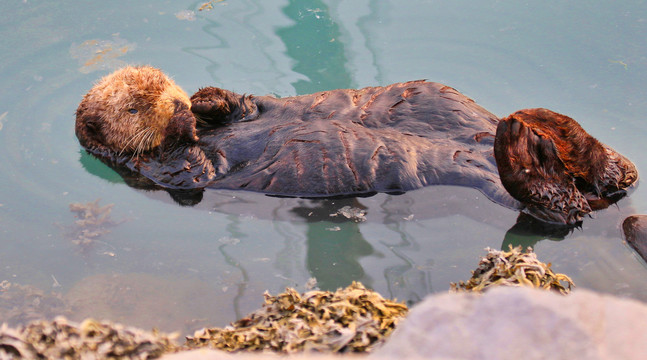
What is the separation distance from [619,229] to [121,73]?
139 inches

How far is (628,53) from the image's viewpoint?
5.21 metres

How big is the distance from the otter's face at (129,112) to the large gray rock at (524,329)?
298 centimetres

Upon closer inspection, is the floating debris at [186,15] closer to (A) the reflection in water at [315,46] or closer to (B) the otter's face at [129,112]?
(A) the reflection in water at [315,46]

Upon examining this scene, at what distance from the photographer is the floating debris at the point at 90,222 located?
3498mm

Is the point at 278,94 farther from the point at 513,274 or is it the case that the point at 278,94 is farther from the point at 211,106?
the point at 513,274

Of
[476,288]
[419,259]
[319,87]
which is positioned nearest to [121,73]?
[319,87]

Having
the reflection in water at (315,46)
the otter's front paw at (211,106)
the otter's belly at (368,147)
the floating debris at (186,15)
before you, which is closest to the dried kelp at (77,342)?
the otter's belly at (368,147)

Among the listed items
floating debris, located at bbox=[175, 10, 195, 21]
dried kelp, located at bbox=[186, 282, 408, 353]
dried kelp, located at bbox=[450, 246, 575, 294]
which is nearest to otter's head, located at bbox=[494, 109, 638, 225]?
dried kelp, located at bbox=[450, 246, 575, 294]

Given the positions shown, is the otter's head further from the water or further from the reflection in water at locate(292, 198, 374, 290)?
the reflection in water at locate(292, 198, 374, 290)

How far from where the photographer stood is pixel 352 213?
11.3 ft

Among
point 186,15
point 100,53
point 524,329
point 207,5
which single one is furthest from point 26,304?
point 207,5

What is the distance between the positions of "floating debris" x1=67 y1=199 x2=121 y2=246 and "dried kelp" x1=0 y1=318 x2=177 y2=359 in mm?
1682

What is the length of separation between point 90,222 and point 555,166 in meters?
3.03

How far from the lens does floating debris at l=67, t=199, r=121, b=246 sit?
3.50 meters
